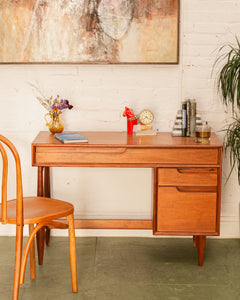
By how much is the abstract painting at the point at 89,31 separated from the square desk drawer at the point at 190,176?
0.86 metres

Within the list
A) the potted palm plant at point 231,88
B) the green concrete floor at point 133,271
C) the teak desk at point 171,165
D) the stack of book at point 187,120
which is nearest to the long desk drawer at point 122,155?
the teak desk at point 171,165

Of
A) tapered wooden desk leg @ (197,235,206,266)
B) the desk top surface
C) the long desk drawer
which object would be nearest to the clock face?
the desk top surface

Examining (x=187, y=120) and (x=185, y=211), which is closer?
(x=185, y=211)

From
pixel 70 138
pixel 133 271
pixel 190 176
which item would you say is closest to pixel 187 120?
pixel 190 176

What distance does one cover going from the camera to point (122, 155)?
286 centimetres

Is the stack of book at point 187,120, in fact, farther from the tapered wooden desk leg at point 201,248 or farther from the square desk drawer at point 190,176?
the tapered wooden desk leg at point 201,248

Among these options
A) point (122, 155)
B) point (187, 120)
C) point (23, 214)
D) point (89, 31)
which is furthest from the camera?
point (89, 31)

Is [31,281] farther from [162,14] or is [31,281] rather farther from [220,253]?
[162,14]

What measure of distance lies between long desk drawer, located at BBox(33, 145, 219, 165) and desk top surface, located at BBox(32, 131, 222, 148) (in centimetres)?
3

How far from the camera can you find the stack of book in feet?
10.1

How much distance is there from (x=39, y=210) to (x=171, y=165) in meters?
0.87

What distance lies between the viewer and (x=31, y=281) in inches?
109

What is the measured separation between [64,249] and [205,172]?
1134 millimetres

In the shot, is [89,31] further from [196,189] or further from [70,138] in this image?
[196,189]
